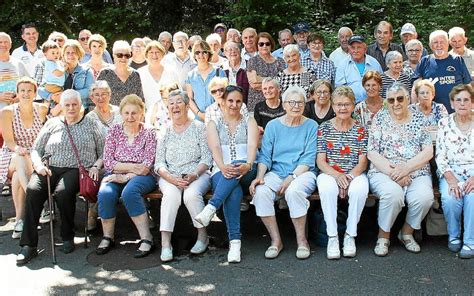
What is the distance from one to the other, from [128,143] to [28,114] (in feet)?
4.17

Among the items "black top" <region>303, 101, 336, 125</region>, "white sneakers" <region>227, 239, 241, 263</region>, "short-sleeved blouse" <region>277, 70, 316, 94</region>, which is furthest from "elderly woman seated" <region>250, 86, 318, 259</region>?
"short-sleeved blouse" <region>277, 70, 316, 94</region>

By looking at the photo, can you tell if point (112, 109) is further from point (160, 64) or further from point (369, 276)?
point (369, 276)

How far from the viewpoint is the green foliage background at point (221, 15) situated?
423 inches

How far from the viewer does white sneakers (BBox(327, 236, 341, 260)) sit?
16.1 ft

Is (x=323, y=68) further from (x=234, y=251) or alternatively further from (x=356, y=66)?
(x=234, y=251)

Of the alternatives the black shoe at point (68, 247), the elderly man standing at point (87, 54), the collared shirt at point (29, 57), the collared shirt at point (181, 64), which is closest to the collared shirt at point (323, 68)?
the collared shirt at point (181, 64)

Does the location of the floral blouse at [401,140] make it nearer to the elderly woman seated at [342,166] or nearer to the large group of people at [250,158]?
the large group of people at [250,158]

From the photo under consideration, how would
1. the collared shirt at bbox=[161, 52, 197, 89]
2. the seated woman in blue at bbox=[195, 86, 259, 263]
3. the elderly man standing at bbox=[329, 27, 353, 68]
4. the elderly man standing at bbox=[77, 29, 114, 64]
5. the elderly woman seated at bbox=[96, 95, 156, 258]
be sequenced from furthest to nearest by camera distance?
the elderly man standing at bbox=[329, 27, 353, 68]
the elderly man standing at bbox=[77, 29, 114, 64]
the collared shirt at bbox=[161, 52, 197, 89]
the elderly woman seated at bbox=[96, 95, 156, 258]
the seated woman in blue at bbox=[195, 86, 259, 263]

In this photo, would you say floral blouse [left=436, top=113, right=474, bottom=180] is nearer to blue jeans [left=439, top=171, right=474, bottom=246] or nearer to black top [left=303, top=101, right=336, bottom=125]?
blue jeans [left=439, top=171, right=474, bottom=246]

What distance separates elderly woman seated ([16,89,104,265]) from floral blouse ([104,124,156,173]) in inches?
7.6

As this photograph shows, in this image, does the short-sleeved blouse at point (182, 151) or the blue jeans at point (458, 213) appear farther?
the short-sleeved blouse at point (182, 151)

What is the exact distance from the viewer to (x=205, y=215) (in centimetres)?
496

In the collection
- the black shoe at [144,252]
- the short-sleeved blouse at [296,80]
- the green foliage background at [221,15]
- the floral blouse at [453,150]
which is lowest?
the black shoe at [144,252]

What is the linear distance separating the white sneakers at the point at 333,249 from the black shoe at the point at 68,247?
96.5 inches
